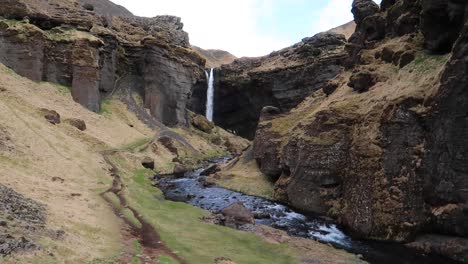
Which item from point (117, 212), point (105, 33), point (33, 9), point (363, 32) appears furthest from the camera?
point (105, 33)

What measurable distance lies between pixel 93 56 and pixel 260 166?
39.0 meters

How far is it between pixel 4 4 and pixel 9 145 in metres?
44.9

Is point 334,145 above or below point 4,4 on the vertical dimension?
below

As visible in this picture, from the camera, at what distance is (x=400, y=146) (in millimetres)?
32062

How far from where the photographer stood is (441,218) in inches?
1097

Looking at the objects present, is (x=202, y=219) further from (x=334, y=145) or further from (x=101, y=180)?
(x=334, y=145)

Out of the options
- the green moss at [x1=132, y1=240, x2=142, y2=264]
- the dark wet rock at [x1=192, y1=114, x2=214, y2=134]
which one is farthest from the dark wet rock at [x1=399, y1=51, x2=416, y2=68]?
the dark wet rock at [x1=192, y1=114, x2=214, y2=134]

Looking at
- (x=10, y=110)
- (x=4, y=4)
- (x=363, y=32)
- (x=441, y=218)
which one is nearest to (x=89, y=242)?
(x=441, y=218)

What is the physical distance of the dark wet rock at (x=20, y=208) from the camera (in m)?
20.4

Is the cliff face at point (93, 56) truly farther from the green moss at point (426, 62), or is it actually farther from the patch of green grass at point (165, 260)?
the patch of green grass at point (165, 260)

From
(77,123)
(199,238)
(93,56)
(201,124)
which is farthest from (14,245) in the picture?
(201,124)

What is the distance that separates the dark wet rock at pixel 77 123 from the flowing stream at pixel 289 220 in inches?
595

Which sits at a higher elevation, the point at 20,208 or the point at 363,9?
the point at 363,9

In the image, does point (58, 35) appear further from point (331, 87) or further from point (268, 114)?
point (331, 87)
